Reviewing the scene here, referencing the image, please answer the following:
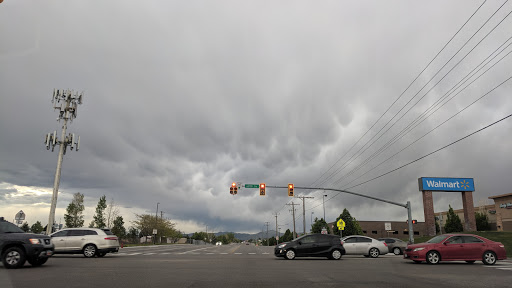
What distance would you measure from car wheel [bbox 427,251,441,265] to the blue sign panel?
36.0 meters

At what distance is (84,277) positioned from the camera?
10.2 metres

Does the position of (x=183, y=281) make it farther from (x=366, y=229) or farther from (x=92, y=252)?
(x=366, y=229)

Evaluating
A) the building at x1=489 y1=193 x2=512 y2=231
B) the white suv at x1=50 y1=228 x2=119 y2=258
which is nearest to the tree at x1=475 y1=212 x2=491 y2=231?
the building at x1=489 y1=193 x2=512 y2=231

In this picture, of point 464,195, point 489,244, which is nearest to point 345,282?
point 489,244

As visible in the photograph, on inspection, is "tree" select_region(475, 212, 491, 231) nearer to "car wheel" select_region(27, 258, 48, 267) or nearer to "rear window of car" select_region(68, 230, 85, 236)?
"rear window of car" select_region(68, 230, 85, 236)

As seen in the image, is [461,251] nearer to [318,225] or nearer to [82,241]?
[82,241]

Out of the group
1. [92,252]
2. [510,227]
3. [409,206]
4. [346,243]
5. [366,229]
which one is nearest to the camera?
[92,252]

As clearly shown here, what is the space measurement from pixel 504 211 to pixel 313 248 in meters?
51.2

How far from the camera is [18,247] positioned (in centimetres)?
1234

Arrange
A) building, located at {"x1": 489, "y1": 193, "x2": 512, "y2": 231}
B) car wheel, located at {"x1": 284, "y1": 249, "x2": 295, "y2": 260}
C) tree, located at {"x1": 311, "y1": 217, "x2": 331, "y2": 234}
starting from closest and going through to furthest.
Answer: car wheel, located at {"x1": 284, "y1": 249, "x2": 295, "y2": 260}, building, located at {"x1": 489, "y1": 193, "x2": 512, "y2": 231}, tree, located at {"x1": 311, "y1": 217, "x2": 331, "y2": 234}

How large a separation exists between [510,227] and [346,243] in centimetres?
4468

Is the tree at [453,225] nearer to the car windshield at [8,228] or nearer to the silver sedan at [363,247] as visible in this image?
the silver sedan at [363,247]

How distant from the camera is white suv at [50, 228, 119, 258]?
1928 centimetres

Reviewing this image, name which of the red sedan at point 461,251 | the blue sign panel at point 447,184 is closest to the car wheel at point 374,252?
the red sedan at point 461,251
